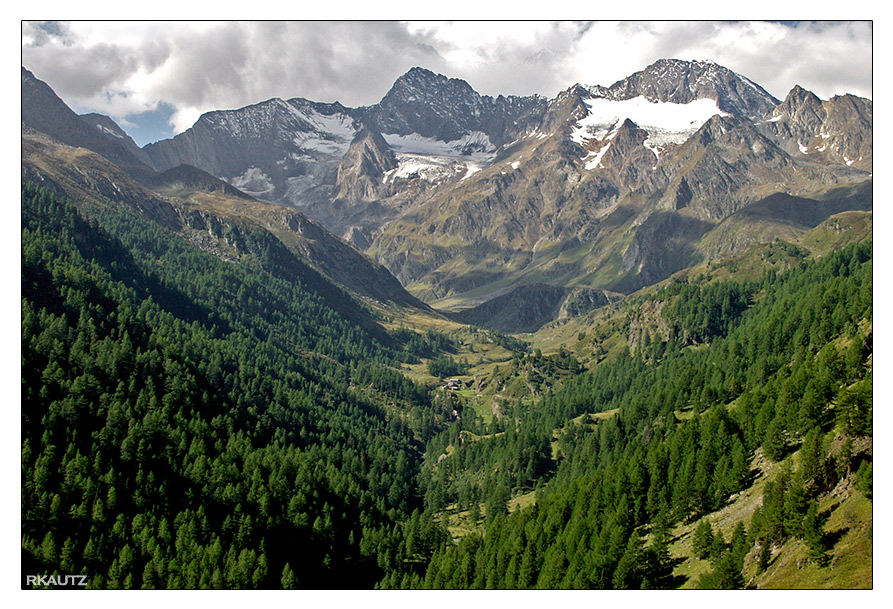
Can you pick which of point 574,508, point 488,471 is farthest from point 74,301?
point 574,508

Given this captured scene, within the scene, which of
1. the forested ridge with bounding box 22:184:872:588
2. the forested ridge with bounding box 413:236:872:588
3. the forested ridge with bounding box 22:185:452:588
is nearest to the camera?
the forested ridge with bounding box 413:236:872:588

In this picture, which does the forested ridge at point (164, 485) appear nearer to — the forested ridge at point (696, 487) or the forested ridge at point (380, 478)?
the forested ridge at point (380, 478)

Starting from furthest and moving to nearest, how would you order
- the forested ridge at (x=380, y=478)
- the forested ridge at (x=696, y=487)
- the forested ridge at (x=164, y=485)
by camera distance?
the forested ridge at (x=164, y=485) < the forested ridge at (x=380, y=478) < the forested ridge at (x=696, y=487)

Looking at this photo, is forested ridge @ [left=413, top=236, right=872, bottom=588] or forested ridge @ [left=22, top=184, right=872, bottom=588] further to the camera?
forested ridge @ [left=22, top=184, right=872, bottom=588]

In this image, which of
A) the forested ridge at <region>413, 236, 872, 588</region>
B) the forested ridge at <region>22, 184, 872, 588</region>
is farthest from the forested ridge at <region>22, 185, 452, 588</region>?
the forested ridge at <region>413, 236, 872, 588</region>

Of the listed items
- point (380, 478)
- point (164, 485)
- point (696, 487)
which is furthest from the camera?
point (380, 478)

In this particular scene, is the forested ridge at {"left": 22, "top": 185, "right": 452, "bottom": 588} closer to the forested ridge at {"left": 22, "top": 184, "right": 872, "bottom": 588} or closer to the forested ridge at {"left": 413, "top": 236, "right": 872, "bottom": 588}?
the forested ridge at {"left": 22, "top": 184, "right": 872, "bottom": 588}

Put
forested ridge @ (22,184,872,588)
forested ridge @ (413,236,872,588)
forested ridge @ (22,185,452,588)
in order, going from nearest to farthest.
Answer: forested ridge @ (413,236,872,588)
forested ridge @ (22,184,872,588)
forested ridge @ (22,185,452,588)

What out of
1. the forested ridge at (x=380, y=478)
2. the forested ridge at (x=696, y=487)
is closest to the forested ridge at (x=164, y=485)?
the forested ridge at (x=380, y=478)

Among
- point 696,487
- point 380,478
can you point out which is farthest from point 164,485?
point 696,487

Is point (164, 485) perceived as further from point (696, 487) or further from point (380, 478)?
point (696, 487)

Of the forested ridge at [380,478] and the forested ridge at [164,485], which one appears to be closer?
the forested ridge at [380,478]
